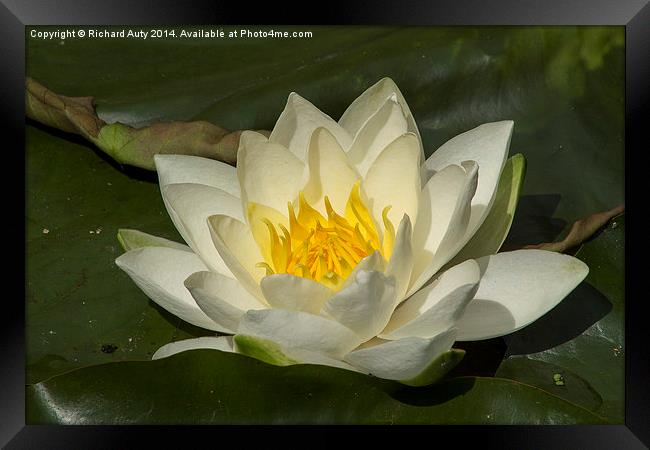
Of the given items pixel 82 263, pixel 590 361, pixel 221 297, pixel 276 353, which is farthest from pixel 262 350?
pixel 590 361

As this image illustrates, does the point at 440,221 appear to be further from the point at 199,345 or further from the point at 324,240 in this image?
the point at 199,345

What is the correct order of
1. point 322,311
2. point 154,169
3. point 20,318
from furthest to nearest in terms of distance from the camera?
point 154,169, point 20,318, point 322,311

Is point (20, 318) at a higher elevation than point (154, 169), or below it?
below

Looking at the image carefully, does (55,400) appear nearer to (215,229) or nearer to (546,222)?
(215,229)

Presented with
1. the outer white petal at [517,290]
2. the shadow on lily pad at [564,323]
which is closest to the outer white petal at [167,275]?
the outer white petal at [517,290]

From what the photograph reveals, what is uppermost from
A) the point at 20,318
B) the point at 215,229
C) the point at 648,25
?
the point at 648,25

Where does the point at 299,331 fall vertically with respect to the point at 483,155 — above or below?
below

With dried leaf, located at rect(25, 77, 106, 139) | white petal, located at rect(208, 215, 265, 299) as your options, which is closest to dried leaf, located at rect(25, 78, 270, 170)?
dried leaf, located at rect(25, 77, 106, 139)

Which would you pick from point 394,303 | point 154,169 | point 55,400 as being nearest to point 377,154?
point 394,303
